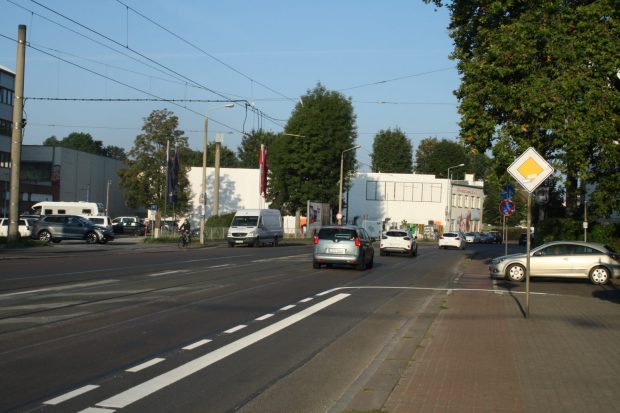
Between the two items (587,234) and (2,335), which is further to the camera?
(587,234)

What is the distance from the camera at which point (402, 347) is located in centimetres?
1046

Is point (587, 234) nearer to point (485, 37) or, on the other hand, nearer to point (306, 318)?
point (485, 37)

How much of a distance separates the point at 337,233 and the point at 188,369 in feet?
60.8

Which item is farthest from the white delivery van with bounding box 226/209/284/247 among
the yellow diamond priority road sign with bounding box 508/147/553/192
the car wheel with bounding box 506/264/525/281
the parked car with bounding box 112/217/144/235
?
the yellow diamond priority road sign with bounding box 508/147/553/192

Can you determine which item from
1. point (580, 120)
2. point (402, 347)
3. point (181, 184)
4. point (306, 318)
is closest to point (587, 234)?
point (580, 120)

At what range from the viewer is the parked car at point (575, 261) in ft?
76.4

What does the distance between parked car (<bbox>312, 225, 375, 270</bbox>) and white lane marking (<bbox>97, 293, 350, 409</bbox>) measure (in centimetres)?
1305

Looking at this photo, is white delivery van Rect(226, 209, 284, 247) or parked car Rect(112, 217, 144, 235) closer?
white delivery van Rect(226, 209, 284, 247)

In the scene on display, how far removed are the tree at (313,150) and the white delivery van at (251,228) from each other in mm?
24525

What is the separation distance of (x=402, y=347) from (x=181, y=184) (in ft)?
245

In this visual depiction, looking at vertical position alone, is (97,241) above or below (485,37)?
below

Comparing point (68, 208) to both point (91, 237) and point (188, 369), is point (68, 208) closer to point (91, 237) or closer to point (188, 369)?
point (91, 237)

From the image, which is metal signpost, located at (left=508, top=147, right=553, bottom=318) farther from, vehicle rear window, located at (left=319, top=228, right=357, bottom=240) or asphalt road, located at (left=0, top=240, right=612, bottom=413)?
vehicle rear window, located at (left=319, top=228, right=357, bottom=240)

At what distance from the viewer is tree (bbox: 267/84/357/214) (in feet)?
245
